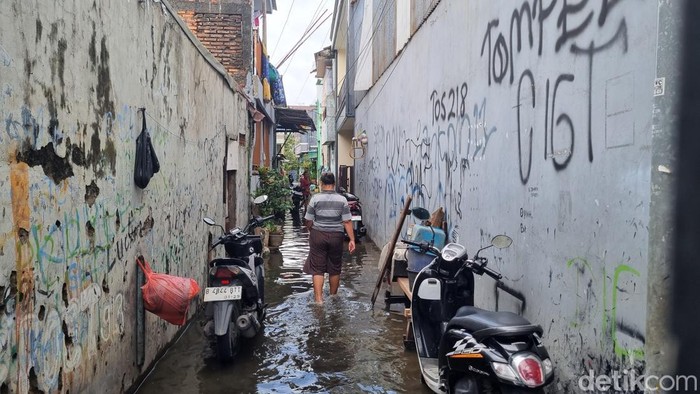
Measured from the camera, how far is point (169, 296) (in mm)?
3928

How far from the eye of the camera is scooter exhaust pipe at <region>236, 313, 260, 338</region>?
494 centimetres

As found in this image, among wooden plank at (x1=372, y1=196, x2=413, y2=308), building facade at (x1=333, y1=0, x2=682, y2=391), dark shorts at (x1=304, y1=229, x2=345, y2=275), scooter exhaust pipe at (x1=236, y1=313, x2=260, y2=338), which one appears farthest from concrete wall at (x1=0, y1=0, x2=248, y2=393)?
building facade at (x1=333, y1=0, x2=682, y2=391)

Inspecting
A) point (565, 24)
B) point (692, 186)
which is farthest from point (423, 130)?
point (692, 186)

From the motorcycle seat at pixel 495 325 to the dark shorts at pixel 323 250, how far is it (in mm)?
3729

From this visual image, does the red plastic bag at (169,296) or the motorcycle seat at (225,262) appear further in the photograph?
the motorcycle seat at (225,262)

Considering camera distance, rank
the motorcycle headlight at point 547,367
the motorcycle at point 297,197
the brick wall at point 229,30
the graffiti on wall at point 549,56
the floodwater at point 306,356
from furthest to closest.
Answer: the motorcycle at point 297,197, the brick wall at point 229,30, the floodwater at point 306,356, the graffiti on wall at point 549,56, the motorcycle headlight at point 547,367

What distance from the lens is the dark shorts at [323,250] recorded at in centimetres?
689

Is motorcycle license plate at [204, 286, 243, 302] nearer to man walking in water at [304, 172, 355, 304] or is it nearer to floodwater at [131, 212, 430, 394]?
floodwater at [131, 212, 430, 394]

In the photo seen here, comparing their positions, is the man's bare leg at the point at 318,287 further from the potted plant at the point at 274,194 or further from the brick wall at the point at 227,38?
the brick wall at the point at 227,38

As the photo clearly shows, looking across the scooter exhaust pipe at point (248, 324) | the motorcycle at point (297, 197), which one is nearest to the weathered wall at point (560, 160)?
the scooter exhaust pipe at point (248, 324)

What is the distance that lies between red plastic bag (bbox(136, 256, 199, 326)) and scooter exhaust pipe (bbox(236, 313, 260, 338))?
97cm

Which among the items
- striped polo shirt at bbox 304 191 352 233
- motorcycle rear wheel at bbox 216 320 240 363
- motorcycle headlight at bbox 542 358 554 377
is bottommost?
motorcycle rear wheel at bbox 216 320 240 363

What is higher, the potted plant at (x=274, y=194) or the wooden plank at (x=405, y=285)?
the potted plant at (x=274, y=194)

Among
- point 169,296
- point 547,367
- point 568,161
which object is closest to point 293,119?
point 169,296
